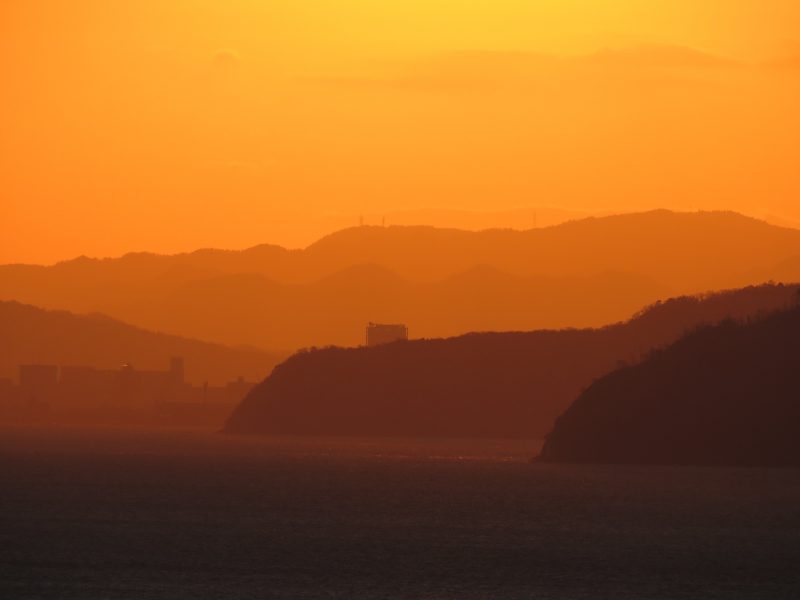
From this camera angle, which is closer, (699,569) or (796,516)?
(699,569)

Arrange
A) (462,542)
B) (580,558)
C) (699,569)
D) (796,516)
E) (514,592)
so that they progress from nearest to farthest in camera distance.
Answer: (514,592), (699,569), (580,558), (462,542), (796,516)

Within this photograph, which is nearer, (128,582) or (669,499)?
(128,582)

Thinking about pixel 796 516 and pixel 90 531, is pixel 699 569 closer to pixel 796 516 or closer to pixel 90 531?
pixel 796 516

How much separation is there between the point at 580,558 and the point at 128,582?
126ft

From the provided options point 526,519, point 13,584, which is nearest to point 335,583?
point 13,584

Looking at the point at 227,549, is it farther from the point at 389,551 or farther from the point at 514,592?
the point at 514,592

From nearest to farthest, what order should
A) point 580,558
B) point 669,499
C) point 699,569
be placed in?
point 699,569 → point 580,558 → point 669,499

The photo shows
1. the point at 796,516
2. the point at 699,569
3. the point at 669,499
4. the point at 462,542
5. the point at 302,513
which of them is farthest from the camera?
the point at 669,499

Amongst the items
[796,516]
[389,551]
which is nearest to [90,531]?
[389,551]

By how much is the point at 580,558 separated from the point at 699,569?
11.4 metres

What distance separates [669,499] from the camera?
190 metres

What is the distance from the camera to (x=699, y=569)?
127 m

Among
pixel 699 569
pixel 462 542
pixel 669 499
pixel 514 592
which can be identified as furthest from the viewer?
pixel 669 499

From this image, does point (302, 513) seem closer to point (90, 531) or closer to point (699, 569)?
point (90, 531)
